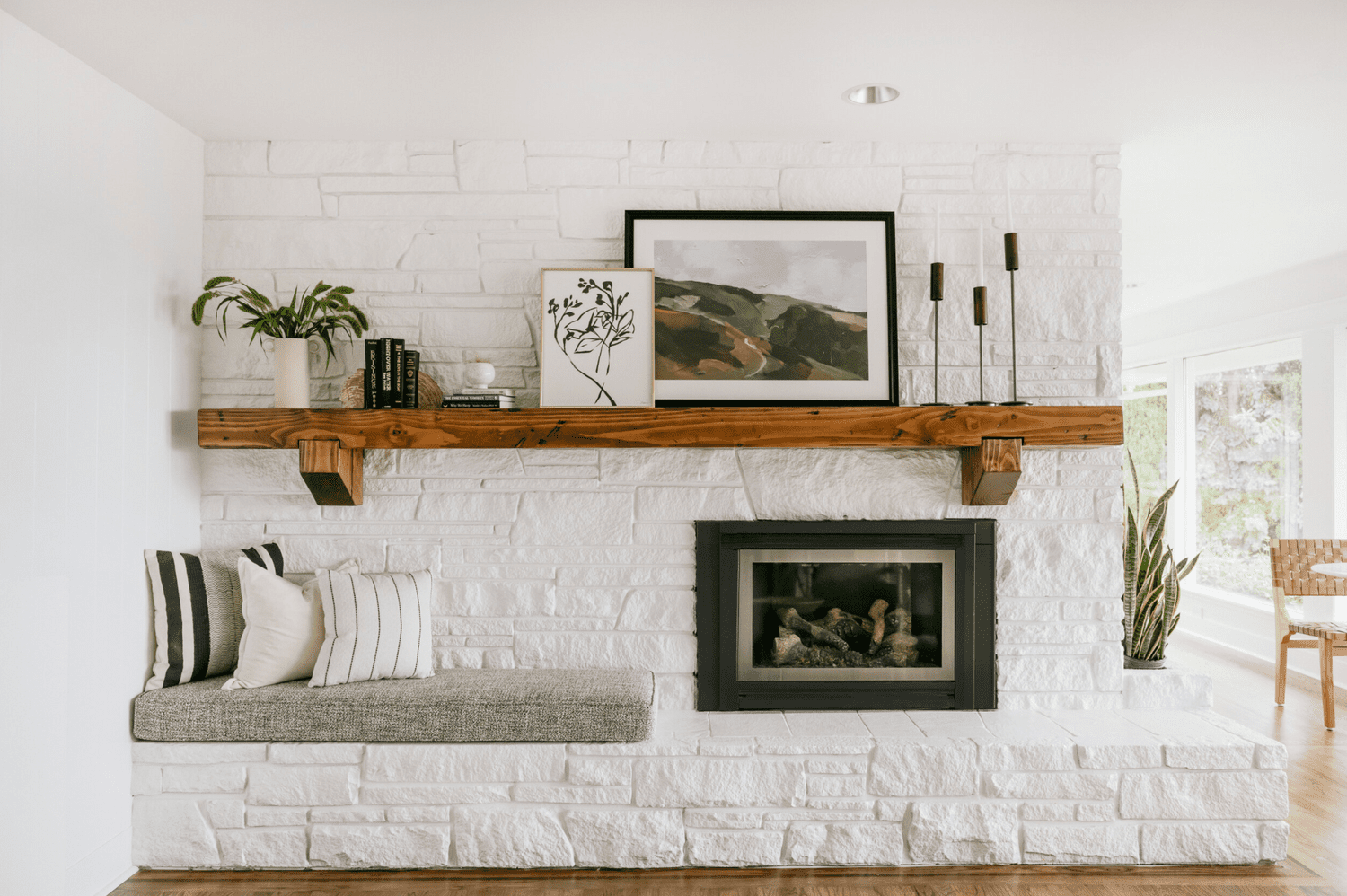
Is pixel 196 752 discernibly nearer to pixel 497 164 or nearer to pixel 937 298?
pixel 497 164

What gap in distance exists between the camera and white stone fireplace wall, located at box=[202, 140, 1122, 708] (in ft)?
8.80

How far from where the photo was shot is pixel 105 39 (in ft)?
6.61

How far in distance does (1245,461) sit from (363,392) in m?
5.25

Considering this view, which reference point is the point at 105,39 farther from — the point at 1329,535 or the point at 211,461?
the point at 1329,535

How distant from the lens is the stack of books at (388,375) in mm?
2521

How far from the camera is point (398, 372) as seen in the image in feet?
8.33

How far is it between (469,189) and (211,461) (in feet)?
4.09

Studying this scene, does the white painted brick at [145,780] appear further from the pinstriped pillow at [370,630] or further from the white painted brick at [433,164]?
the white painted brick at [433,164]

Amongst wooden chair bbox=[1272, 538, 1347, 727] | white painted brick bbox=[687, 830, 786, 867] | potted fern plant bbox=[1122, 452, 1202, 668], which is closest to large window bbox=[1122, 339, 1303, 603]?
wooden chair bbox=[1272, 538, 1347, 727]

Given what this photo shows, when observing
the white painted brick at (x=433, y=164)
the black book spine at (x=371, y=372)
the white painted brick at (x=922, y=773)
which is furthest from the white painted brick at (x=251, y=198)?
the white painted brick at (x=922, y=773)

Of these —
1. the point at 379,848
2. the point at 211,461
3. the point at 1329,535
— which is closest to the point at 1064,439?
the point at 379,848

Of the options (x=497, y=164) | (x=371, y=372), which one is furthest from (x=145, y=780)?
(x=497, y=164)

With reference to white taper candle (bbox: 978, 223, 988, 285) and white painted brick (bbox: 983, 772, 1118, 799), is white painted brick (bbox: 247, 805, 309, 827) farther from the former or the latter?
white taper candle (bbox: 978, 223, 988, 285)

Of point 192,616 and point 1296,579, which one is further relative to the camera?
point 1296,579
